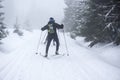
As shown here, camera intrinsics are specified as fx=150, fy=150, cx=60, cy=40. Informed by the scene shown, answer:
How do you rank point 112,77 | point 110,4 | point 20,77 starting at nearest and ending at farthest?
point 20,77 → point 112,77 → point 110,4

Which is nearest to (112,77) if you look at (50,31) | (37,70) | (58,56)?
(37,70)

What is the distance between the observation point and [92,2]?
457 inches

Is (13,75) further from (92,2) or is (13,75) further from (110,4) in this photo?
(92,2)

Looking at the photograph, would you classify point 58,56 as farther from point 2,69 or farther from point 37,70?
point 2,69

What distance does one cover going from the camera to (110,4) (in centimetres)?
993

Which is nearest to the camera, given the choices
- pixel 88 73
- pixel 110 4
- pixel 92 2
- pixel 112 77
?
pixel 112 77

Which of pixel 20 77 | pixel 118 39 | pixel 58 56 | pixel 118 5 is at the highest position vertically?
pixel 118 5

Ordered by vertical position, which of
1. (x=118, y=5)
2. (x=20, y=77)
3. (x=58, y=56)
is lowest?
(x=58, y=56)

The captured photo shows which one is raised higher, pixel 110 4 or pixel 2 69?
pixel 110 4

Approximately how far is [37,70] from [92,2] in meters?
7.31

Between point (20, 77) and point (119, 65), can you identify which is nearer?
point (20, 77)

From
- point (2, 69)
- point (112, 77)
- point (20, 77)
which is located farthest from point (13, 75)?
point (112, 77)

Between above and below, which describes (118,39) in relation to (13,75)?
above

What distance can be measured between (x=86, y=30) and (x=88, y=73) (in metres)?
6.62
